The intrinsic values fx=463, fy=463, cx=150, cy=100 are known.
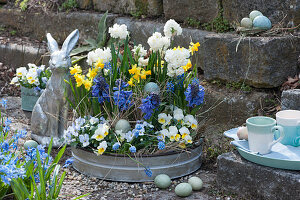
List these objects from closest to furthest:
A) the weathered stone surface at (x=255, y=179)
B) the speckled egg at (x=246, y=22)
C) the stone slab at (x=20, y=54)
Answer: the weathered stone surface at (x=255, y=179) < the speckled egg at (x=246, y=22) < the stone slab at (x=20, y=54)

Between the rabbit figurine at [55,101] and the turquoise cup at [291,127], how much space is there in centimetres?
167

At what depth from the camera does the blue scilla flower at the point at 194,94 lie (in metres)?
3.16

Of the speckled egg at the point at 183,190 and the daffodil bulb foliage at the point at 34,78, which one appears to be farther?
the daffodil bulb foliage at the point at 34,78

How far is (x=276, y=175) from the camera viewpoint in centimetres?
264

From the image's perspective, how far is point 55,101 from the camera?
3.68 m

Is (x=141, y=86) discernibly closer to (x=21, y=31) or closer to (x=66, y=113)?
(x=66, y=113)

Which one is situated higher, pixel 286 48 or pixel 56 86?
pixel 286 48

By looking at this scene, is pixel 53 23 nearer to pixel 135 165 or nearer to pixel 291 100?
pixel 135 165

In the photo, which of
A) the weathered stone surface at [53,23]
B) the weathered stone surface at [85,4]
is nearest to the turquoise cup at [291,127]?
the weathered stone surface at [53,23]

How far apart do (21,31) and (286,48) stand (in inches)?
153

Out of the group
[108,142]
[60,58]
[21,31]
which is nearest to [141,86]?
[108,142]

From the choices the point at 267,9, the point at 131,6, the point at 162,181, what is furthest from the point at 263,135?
the point at 131,6

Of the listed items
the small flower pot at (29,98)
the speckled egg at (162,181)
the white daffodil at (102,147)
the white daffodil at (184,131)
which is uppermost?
the white daffodil at (184,131)

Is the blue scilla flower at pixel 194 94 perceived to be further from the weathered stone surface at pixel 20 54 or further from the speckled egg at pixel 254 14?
the weathered stone surface at pixel 20 54
